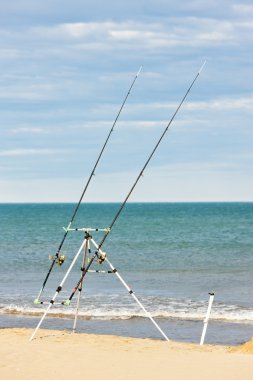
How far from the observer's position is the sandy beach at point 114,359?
410 inches

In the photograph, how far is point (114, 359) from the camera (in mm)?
11477

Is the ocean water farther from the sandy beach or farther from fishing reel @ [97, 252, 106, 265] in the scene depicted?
fishing reel @ [97, 252, 106, 265]

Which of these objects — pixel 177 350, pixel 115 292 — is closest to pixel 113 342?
pixel 177 350

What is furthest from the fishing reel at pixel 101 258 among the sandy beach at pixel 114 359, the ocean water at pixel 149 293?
the ocean water at pixel 149 293

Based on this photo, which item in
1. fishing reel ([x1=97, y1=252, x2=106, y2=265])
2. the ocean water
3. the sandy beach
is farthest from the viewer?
the ocean water

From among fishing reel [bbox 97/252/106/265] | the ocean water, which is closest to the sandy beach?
fishing reel [bbox 97/252/106/265]

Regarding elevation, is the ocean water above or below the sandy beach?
above

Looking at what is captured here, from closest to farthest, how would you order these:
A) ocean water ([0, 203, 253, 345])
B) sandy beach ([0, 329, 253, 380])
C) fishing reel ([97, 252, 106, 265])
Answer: sandy beach ([0, 329, 253, 380]) → fishing reel ([97, 252, 106, 265]) → ocean water ([0, 203, 253, 345])

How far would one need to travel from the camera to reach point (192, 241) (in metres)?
52.0

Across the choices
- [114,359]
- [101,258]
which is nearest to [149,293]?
[101,258]

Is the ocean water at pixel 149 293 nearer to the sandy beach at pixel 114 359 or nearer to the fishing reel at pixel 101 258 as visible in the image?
the sandy beach at pixel 114 359

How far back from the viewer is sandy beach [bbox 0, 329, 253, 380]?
34.2 feet

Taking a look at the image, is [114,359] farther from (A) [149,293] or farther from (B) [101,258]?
(A) [149,293]

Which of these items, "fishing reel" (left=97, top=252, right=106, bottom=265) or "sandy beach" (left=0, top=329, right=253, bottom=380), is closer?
"sandy beach" (left=0, top=329, right=253, bottom=380)
